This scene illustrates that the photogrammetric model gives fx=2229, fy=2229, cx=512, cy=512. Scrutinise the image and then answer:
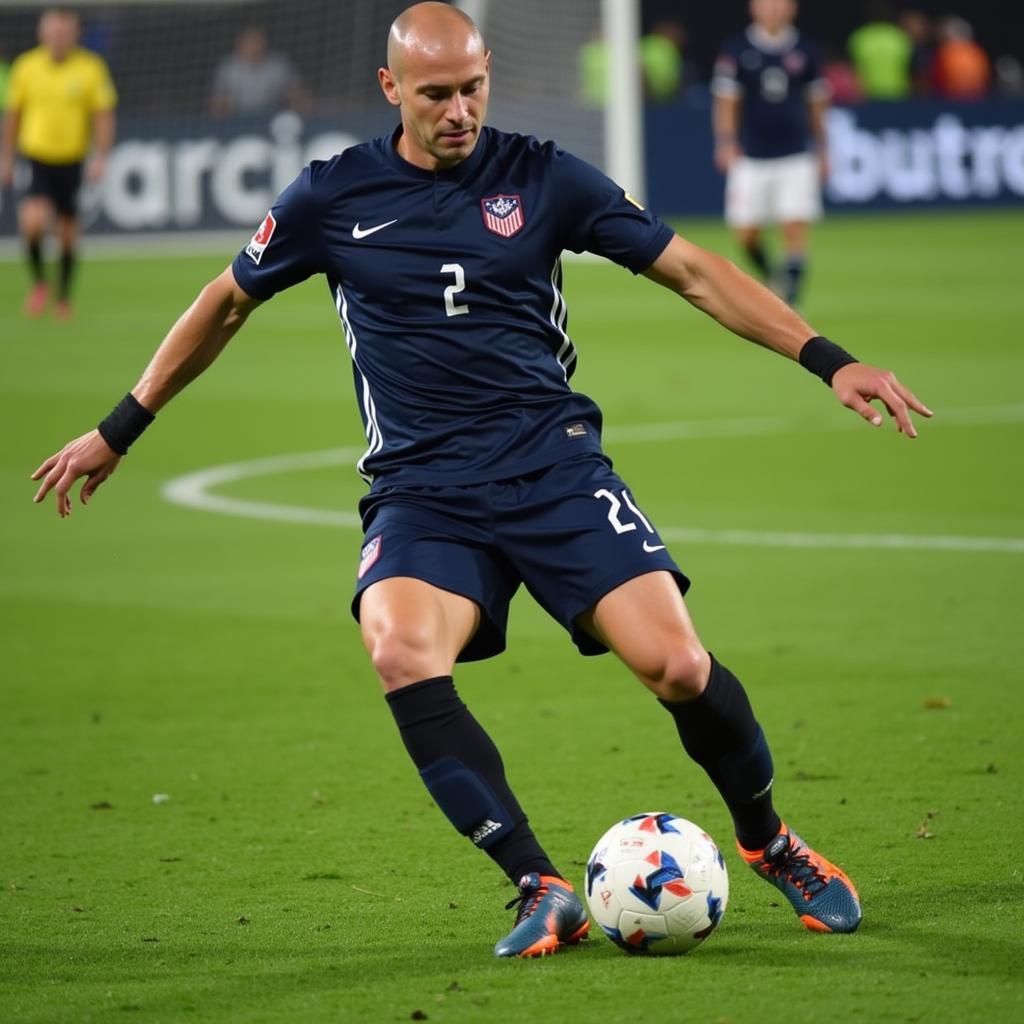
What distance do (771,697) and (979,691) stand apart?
700mm

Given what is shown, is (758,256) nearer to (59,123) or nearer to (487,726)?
(59,123)

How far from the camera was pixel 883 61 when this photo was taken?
36.0 meters

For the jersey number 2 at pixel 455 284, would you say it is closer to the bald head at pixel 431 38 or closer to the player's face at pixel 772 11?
the bald head at pixel 431 38

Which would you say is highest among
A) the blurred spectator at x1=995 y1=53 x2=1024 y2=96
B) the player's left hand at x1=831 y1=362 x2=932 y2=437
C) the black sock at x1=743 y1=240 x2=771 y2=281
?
the player's left hand at x1=831 y1=362 x2=932 y2=437

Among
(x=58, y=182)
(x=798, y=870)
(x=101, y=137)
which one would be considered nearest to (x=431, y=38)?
(x=798, y=870)

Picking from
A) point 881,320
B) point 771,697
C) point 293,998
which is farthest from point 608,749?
point 881,320

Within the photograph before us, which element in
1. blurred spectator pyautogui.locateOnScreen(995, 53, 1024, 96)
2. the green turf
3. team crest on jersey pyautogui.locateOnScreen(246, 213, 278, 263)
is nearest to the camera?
the green turf

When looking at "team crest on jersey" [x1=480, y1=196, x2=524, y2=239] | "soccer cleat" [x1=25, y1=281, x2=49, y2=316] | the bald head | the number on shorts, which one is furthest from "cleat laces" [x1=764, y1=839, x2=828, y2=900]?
"soccer cleat" [x1=25, y1=281, x2=49, y2=316]

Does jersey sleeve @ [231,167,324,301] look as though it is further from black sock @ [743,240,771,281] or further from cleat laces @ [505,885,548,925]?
black sock @ [743,240,771,281]

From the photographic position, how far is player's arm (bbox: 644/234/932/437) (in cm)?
493

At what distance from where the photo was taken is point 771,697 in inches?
299

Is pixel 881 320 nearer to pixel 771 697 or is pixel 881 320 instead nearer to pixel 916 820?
pixel 771 697

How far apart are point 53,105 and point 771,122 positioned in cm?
712

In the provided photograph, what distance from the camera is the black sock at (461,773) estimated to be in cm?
482
